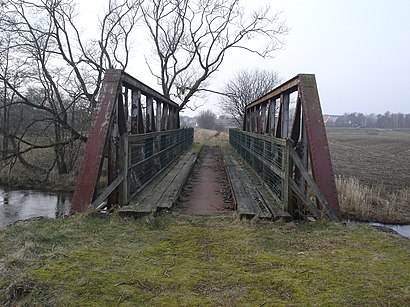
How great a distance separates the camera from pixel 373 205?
12414 millimetres

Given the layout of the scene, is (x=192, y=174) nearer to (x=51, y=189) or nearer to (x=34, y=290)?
(x=34, y=290)

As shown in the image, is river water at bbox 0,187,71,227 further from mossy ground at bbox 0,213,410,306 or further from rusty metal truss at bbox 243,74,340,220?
rusty metal truss at bbox 243,74,340,220

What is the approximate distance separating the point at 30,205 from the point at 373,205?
39.7ft

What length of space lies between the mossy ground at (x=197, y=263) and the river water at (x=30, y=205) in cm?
901

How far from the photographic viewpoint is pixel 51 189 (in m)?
18.1

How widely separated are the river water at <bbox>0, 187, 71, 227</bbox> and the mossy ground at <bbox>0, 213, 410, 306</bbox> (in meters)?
9.01

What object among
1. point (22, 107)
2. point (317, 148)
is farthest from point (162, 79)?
point (317, 148)

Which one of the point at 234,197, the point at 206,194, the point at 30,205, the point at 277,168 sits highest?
the point at 277,168

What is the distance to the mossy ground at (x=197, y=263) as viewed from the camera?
293 cm

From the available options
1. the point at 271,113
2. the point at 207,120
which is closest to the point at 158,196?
the point at 271,113

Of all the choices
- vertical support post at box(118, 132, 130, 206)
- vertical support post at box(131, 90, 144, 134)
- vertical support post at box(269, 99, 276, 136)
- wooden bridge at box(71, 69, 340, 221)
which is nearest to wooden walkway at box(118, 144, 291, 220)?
wooden bridge at box(71, 69, 340, 221)

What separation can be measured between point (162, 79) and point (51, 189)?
14.7 meters

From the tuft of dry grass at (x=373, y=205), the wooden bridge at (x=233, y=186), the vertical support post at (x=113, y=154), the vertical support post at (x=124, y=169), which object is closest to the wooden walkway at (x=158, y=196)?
the wooden bridge at (x=233, y=186)

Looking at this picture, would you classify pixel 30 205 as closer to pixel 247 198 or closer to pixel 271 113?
pixel 271 113
